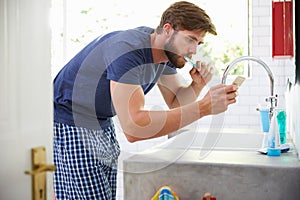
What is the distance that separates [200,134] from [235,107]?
3.37 feet

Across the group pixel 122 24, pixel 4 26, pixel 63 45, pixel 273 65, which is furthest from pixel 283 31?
pixel 63 45

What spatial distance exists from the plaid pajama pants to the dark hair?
582 millimetres

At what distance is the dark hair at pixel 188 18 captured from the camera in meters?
1.92

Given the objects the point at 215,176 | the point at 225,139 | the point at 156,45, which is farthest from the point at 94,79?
the point at 225,139

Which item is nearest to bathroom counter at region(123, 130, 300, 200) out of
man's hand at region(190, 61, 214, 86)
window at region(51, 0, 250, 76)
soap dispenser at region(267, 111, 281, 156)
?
soap dispenser at region(267, 111, 281, 156)

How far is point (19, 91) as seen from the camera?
1060 millimetres

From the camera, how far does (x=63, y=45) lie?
4.02 meters

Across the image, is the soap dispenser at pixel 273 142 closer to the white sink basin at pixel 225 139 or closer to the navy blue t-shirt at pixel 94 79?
the navy blue t-shirt at pixel 94 79

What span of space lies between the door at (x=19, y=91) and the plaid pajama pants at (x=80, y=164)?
3.15 feet

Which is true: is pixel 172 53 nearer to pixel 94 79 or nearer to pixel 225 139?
pixel 94 79

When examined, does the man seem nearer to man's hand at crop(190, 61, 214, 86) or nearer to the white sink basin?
man's hand at crop(190, 61, 214, 86)

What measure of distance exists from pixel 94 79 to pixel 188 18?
46 cm

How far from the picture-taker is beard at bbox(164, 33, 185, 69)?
6.57ft

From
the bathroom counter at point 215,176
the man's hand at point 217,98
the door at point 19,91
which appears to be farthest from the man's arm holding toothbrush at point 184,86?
the door at point 19,91
